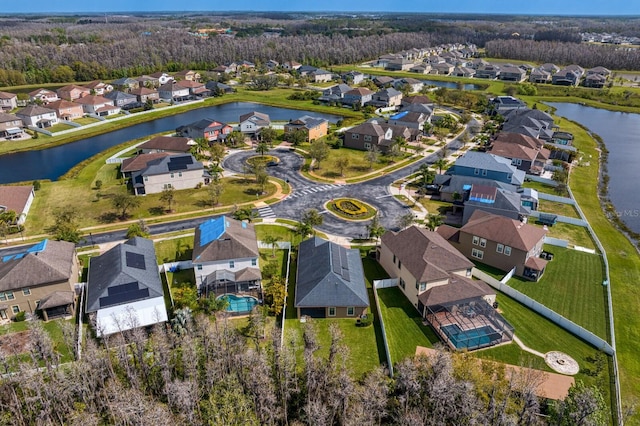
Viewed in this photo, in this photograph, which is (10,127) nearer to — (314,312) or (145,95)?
(145,95)

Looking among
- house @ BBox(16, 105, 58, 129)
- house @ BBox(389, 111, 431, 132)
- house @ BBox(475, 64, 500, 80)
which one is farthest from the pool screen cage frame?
house @ BBox(475, 64, 500, 80)

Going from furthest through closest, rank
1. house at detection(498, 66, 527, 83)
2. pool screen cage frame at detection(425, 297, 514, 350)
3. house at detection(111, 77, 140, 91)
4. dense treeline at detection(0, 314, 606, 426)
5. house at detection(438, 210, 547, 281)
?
house at detection(498, 66, 527, 83) → house at detection(111, 77, 140, 91) → house at detection(438, 210, 547, 281) → pool screen cage frame at detection(425, 297, 514, 350) → dense treeline at detection(0, 314, 606, 426)

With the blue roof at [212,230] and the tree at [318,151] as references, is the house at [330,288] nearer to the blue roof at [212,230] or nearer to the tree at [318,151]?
the blue roof at [212,230]

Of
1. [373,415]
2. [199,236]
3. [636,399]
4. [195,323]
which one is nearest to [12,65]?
[199,236]

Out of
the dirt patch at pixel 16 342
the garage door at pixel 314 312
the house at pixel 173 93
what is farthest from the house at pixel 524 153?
the house at pixel 173 93

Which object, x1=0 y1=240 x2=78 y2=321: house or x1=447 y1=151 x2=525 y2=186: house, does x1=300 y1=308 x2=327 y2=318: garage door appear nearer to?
x1=0 y1=240 x2=78 y2=321: house

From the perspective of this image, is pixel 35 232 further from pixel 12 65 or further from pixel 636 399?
pixel 12 65

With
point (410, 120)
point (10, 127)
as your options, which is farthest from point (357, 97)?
point (10, 127)
